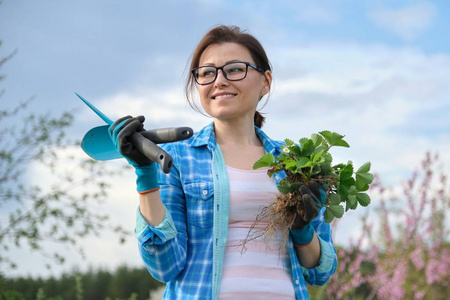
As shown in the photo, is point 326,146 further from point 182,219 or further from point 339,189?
point 182,219

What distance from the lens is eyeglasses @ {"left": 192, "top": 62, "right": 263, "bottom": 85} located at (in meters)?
2.33

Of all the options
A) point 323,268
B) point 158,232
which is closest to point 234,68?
point 158,232

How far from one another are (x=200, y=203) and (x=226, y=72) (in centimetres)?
60

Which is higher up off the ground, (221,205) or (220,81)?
(220,81)

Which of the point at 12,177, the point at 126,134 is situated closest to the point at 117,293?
the point at 12,177

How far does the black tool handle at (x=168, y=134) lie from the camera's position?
5.98 ft

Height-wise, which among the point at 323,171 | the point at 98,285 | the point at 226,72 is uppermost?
the point at 226,72

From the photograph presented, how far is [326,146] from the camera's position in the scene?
2.23 meters

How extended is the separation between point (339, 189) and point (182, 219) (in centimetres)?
67

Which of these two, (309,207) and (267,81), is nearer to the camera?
(309,207)

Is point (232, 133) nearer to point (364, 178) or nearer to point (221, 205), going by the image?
point (221, 205)

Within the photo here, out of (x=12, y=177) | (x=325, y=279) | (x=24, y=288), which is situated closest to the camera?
(x=325, y=279)

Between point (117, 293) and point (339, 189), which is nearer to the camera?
point (339, 189)

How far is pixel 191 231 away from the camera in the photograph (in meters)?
2.13
